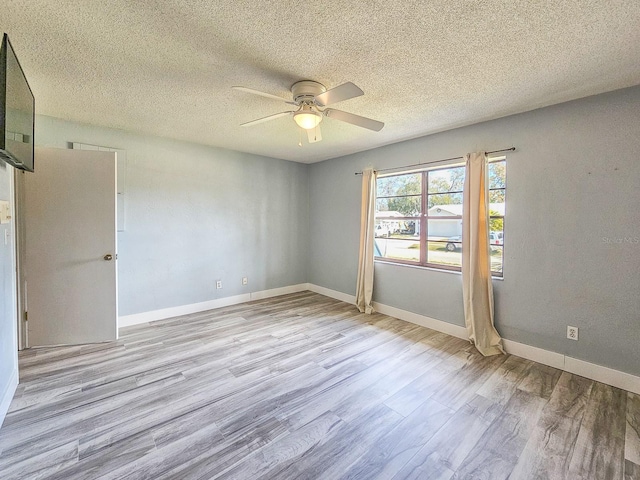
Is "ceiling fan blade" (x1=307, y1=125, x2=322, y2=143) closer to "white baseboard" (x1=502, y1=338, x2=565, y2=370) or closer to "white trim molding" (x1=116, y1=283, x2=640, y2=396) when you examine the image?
"white trim molding" (x1=116, y1=283, x2=640, y2=396)

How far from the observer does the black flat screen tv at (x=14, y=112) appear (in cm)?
149

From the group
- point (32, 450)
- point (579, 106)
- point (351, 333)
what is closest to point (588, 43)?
point (579, 106)

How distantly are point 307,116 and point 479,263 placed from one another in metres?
2.31

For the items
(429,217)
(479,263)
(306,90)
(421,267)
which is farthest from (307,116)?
(421,267)

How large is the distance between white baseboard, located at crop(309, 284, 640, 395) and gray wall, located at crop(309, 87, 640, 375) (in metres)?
0.06

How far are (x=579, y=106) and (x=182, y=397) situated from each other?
4062 millimetres

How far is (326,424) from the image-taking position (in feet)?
6.05

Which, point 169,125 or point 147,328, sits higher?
point 169,125

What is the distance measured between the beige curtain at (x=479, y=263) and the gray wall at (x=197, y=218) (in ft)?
9.80

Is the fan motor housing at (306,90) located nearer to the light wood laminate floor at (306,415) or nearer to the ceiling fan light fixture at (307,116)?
the ceiling fan light fixture at (307,116)

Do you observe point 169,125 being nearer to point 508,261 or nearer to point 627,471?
point 508,261

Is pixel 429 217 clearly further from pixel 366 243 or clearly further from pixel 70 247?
pixel 70 247

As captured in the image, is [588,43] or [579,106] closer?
[588,43]

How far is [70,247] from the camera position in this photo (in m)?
2.87
